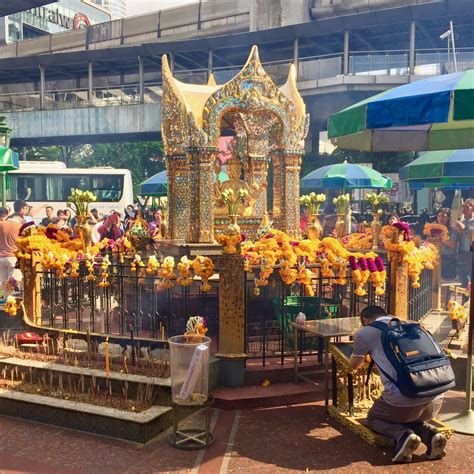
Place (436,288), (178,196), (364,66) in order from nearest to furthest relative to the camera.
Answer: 1. (436,288)
2. (178,196)
3. (364,66)

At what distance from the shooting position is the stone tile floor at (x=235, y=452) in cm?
457

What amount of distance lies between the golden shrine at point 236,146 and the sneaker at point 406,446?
5.99 meters

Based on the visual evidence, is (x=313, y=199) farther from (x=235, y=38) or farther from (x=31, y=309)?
(x=235, y=38)

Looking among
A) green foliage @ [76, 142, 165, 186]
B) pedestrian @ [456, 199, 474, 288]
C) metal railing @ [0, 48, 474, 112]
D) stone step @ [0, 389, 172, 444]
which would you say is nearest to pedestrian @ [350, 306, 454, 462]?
stone step @ [0, 389, 172, 444]

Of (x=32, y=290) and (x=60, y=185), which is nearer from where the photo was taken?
(x=32, y=290)

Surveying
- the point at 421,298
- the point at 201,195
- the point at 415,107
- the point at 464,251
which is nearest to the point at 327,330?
the point at 415,107

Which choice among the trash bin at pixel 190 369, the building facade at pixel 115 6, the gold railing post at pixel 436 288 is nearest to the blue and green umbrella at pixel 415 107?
the trash bin at pixel 190 369

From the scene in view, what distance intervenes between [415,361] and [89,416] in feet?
10.8

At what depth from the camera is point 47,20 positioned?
6288cm

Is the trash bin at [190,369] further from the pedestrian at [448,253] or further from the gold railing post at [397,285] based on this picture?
the pedestrian at [448,253]

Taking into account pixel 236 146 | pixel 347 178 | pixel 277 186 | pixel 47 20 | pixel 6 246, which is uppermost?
pixel 47 20

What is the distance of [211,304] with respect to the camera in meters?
8.35

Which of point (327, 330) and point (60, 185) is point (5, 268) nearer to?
point (327, 330)

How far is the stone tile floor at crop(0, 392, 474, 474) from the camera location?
4566 mm
